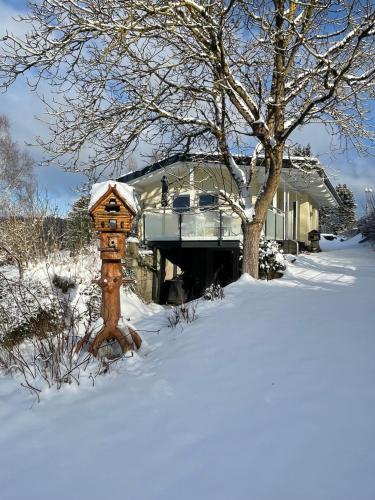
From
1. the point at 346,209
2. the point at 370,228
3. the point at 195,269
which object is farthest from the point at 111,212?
the point at 346,209

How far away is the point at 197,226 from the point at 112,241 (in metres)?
9.59

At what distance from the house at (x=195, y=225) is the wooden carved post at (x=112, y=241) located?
633 cm

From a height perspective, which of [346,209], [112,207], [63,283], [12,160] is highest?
[12,160]

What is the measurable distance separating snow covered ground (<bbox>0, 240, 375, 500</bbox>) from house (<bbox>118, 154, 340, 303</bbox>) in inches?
299

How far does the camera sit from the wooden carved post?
200 inches

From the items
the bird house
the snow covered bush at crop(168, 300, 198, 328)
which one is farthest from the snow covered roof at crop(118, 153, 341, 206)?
the bird house

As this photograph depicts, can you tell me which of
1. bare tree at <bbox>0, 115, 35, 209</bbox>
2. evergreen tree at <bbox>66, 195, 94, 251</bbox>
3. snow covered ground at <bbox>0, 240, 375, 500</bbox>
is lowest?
snow covered ground at <bbox>0, 240, 375, 500</bbox>

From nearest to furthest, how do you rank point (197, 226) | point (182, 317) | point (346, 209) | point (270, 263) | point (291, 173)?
point (182, 317) < point (270, 263) < point (291, 173) < point (197, 226) < point (346, 209)

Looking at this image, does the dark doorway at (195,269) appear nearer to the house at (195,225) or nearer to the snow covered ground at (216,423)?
the house at (195,225)

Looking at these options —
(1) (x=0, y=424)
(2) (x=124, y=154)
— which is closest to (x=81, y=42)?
(2) (x=124, y=154)

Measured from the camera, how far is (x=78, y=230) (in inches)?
491

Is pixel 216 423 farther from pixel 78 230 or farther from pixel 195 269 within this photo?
pixel 195 269

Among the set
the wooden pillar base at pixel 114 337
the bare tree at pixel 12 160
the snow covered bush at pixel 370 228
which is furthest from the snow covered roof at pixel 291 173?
the bare tree at pixel 12 160

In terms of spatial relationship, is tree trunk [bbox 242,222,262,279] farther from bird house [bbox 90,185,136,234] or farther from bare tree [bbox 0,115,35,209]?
bare tree [bbox 0,115,35,209]
